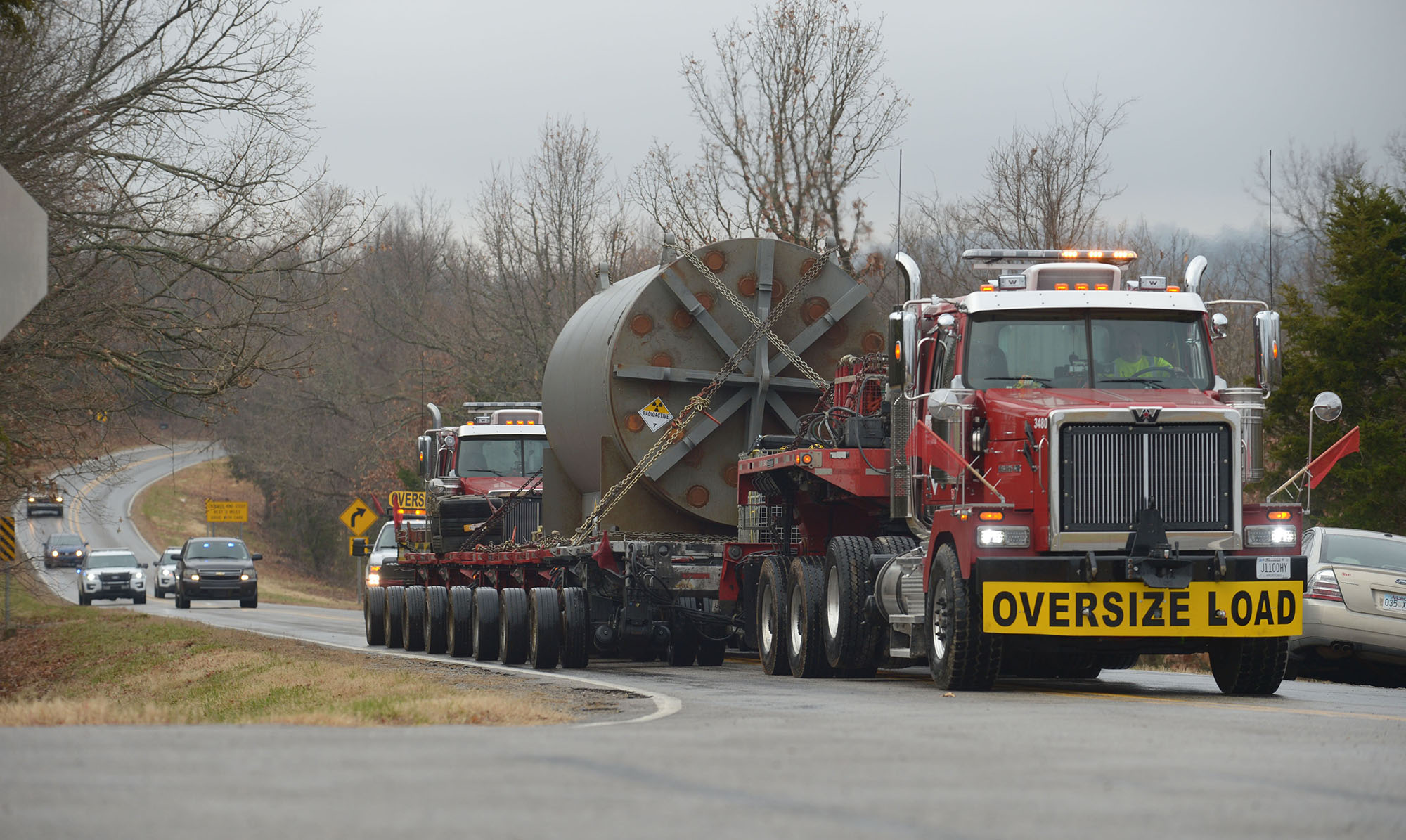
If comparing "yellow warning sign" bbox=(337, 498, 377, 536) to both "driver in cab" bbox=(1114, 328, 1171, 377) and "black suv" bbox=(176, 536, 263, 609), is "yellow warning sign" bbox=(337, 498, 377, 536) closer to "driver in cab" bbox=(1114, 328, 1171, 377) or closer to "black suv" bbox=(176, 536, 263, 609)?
"black suv" bbox=(176, 536, 263, 609)

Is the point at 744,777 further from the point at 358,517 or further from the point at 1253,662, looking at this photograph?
the point at 358,517

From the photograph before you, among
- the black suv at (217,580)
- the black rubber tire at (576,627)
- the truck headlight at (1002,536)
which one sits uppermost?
the truck headlight at (1002,536)

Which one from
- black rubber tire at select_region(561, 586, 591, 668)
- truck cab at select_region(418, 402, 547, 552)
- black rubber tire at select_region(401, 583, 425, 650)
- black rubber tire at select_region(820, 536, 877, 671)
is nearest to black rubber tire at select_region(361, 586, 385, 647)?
black rubber tire at select_region(401, 583, 425, 650)

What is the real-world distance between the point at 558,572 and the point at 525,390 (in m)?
28.0

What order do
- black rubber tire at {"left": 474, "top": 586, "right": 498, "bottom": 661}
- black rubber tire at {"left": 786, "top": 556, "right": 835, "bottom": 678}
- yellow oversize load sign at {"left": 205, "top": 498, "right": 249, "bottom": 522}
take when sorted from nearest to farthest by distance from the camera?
black rubber tire at {"left": 786, "top": 556, "right": 835, "bottom": 678}, black rubber tire at {"left": 474, "top": 586, "right": 498, "bottom": 661}, yellow oversize load sign at {"left": 205, "top": 498, "right": 249, "bottom": 522}

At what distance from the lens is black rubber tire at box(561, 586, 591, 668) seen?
1912cm

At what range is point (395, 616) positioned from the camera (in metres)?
26.4

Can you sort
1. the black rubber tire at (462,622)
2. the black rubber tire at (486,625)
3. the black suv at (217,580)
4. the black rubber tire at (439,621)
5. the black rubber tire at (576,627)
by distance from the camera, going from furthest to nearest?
the black suv at (217,580) → the black rubber tire at (439,621) → the black rubber tire at (462,622) → the black rubber tire at (486,625) → the black rubber tire at (576,627)

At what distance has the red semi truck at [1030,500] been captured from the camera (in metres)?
12.6

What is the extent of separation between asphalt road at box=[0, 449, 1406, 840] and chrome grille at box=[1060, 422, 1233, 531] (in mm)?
2044

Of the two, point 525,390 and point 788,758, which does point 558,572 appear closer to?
point 788,758

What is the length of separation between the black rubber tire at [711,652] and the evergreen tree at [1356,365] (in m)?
10.2

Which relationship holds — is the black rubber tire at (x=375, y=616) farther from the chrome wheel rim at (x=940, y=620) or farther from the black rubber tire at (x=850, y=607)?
the chrome wheel rim at (x=940, y=620)

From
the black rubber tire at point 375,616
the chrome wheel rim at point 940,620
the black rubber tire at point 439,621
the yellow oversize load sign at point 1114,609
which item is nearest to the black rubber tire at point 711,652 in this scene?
the black rubber tire at point 439,621
